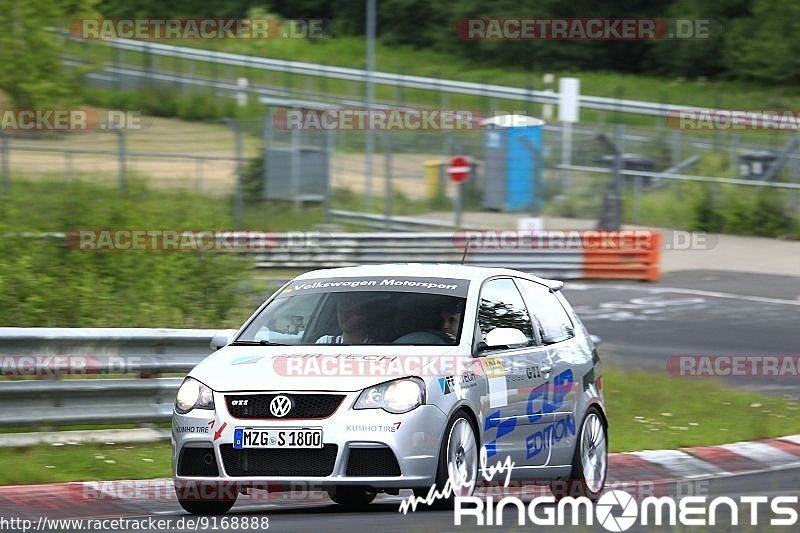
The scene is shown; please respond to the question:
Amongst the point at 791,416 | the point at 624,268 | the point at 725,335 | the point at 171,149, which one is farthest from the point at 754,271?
the point at 171,149

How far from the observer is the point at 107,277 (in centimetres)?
1725

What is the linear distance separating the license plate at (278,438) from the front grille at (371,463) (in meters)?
0.19

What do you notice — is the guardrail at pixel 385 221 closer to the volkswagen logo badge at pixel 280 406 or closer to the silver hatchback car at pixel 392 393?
the silver hatchback car at pixel 392 393

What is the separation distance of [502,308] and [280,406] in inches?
72.8

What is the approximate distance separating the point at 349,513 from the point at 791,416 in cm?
731

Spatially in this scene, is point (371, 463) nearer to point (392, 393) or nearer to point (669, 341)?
point (392, 393)

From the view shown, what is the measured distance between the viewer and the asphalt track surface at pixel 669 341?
782 cm

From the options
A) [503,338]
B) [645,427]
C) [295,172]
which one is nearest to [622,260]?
[295,172]

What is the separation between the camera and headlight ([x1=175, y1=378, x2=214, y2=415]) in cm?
802

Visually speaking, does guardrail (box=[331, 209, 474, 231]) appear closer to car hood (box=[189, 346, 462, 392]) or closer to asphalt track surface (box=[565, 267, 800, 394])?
asphalt track surface (box=[565, 267, 800, 394])

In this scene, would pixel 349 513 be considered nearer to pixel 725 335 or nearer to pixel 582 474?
pixel 582 474

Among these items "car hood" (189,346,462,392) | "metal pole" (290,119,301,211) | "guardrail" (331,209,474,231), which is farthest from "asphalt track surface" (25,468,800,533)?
"metal pole" (290,119,301,211)

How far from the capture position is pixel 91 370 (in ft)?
35.9

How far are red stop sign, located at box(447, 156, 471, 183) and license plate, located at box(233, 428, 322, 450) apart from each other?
20517 mm
